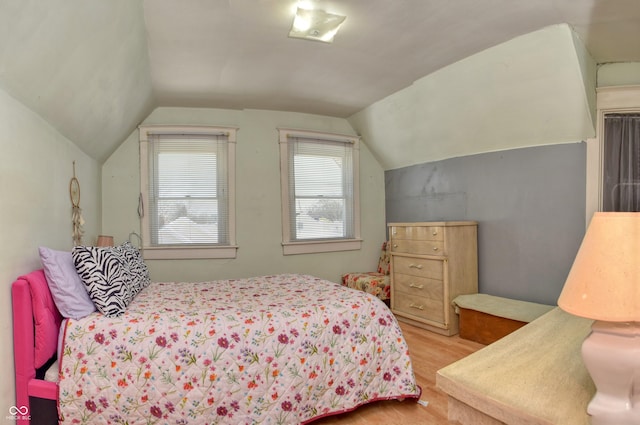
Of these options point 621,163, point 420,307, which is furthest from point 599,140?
point 420,307

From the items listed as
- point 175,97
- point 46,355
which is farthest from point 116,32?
point 46,355

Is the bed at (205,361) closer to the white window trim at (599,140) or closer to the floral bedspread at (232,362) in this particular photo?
the floral bedspread at (232,362)

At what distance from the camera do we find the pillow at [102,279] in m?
1.75

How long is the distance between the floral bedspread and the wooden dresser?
4.30ft

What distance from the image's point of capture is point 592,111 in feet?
8.41

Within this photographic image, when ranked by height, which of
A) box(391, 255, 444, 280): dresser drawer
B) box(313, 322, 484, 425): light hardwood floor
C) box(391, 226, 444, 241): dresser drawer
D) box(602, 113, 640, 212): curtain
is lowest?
box(313, 322, 484, 425): light hardwood floor

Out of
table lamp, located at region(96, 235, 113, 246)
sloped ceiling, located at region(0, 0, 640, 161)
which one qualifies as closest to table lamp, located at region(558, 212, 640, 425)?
sloped ceiling, located at region(0, 0, 640, 161)

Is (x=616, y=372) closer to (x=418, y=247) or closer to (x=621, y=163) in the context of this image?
(x=621, y=163)

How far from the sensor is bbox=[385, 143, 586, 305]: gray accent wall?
2.77 meters

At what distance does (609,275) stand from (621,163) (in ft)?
8.52

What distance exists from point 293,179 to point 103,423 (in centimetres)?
301

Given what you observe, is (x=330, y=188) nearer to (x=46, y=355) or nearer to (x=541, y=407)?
(x=46, y=355)

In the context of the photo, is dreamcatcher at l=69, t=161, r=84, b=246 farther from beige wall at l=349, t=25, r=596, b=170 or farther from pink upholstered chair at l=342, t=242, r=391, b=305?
beige wall at l=349, t=25, r=596, b=170

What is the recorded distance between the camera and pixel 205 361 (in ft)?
5.51
